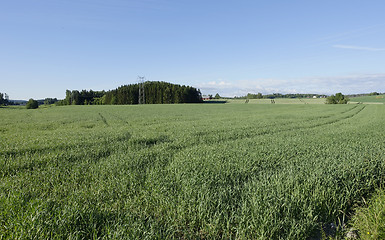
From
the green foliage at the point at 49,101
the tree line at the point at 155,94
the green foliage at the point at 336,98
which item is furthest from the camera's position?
the green foliage at the point at 49,101

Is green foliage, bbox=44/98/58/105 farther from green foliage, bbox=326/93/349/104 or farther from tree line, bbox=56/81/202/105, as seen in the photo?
green foliage, bbox=326/93/349/104

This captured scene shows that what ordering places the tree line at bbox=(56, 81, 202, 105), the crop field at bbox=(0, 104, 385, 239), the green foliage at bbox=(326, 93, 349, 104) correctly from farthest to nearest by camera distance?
the tree line at bbox=(56, 81, 202, 105) → the green foliage at bbox=(326, 93, 349, 104) → the crop field at bbox=(0, 104, 385, 239)

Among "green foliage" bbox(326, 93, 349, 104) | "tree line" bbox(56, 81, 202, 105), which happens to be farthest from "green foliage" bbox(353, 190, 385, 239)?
"green foliage" bbox(326, 93, 349, 104)

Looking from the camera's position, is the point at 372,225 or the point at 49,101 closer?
the point at 372,225

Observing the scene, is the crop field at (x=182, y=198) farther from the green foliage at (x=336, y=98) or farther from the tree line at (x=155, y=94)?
the green foliage at (x=336, y=98)

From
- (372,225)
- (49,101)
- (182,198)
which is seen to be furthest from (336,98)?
(49,101)

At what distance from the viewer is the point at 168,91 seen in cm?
11581

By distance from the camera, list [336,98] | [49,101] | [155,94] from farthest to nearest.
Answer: [49,101], [155,94], [336,98]

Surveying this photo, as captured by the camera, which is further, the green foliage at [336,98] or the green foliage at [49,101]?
the green foliage at [49,101]

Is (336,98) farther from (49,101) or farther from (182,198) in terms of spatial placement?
(49,101)

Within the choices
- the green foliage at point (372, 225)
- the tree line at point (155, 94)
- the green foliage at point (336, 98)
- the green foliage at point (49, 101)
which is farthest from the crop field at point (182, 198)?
the green foliage at point (49, 101)

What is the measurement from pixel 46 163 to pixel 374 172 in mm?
10287

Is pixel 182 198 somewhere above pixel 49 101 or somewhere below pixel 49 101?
below

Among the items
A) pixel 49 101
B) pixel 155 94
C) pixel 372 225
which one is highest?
pixel 155 94
